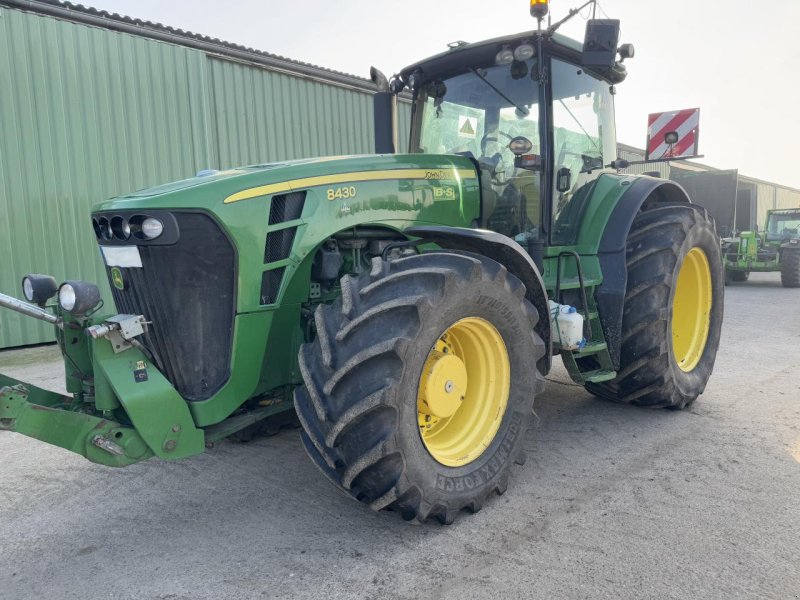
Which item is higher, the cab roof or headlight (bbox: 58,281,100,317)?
the cab roof

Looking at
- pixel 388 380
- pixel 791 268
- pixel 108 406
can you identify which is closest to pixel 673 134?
pixel 388 380

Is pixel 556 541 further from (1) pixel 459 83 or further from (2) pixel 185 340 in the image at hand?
(1) pixel 459 83

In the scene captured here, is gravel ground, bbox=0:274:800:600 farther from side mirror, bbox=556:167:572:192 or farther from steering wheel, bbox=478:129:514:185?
steering wheel, bbox=478:129:514:185

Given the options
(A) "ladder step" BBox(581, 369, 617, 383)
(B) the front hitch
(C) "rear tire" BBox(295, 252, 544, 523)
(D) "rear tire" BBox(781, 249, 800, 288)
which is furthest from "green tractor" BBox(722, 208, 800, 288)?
(B) the front hitch

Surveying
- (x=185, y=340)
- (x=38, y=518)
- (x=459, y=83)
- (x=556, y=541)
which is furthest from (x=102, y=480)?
(x=459, y=83)

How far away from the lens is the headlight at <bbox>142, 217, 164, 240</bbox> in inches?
102

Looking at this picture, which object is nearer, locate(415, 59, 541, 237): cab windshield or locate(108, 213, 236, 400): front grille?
locate(108, 213, 236, 400): front grille

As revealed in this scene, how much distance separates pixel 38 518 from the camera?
301cm

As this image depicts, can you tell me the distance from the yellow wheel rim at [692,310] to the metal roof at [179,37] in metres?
7.32

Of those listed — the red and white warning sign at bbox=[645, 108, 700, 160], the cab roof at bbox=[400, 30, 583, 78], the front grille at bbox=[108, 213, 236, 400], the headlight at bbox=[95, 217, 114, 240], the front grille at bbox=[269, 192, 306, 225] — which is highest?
the cab roof at bbox=[400, 30, 583, 78]

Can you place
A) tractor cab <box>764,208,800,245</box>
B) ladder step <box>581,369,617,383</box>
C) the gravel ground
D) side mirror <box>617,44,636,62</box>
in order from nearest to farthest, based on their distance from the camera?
the gravel ground, ladder step <box>581,369,617,383</box>, side mirror <box>617,44,636,62</box>, tractor cab <box>764,208,800,245</box>

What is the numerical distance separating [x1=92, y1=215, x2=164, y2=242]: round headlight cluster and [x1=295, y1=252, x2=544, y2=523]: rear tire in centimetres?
77

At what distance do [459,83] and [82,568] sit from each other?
3492mm

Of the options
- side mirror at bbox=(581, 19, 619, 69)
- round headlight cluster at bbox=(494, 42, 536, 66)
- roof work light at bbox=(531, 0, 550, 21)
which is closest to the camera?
side mirror at bbox=(581, 19, 619, 69)
